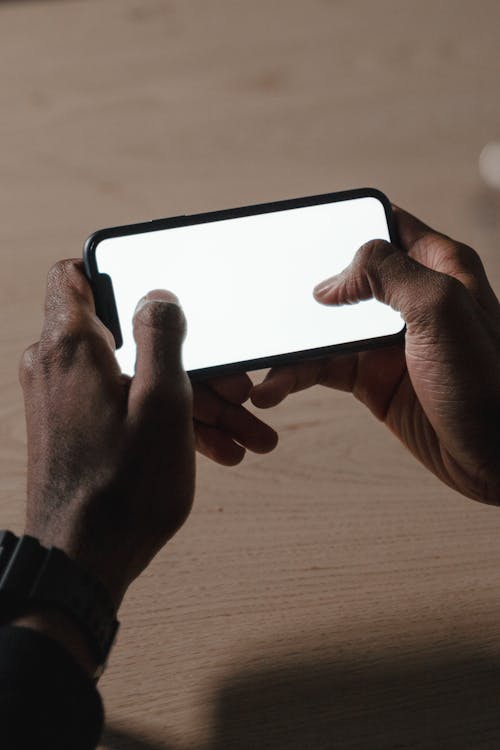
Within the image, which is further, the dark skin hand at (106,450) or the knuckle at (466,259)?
the knuckle at (466,259)

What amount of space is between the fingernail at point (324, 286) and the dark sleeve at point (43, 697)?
239 mm

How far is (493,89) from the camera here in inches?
30.3

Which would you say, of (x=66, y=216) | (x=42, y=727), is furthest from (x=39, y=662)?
(x=66, y=216)

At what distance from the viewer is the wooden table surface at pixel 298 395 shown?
40cm

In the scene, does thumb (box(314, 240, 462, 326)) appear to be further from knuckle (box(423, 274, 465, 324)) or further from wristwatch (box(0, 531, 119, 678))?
wristwatch (box(0, 531, 119, 678))

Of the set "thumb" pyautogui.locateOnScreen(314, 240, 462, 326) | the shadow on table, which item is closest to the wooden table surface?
the shadow on table

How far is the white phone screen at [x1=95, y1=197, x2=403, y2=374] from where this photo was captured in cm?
44

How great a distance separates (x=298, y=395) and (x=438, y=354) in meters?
0.13

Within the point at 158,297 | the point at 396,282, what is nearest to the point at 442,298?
the point at 396,282

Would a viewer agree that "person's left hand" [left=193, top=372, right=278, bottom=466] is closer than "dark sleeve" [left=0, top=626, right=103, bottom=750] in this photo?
No

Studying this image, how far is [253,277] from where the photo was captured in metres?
0.46

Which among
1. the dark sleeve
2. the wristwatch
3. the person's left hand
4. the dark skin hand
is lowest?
the person's left hand

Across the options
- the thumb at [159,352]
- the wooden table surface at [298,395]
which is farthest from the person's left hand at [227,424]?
the thumb at [159,352]

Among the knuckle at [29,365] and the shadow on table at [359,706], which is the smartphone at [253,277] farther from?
the shadow on table at [359,706]
